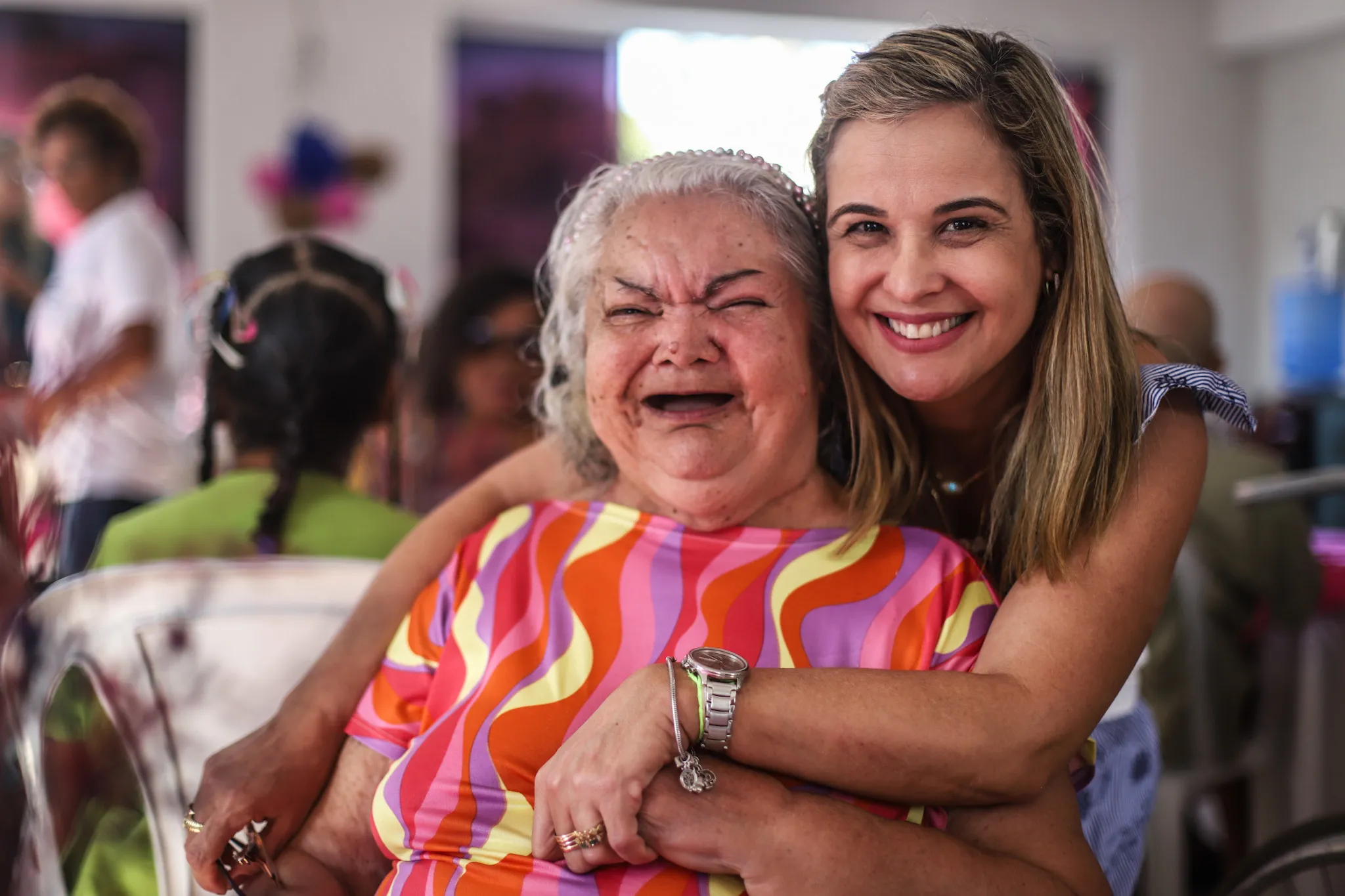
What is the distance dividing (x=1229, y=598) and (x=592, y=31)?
14.5 ft

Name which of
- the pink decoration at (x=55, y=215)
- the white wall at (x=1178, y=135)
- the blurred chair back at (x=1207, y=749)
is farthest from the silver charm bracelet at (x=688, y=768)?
the white wall at (x=1178, y=135)

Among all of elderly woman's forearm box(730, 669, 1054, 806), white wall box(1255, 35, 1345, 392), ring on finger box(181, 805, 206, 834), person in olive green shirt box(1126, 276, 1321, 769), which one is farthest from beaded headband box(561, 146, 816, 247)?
white wall box(1255, 35, 1345, 392)

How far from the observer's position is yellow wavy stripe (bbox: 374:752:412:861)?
1.44 metres

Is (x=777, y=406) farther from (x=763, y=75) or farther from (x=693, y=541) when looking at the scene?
(x=763, y=75)

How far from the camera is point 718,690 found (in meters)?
1.25

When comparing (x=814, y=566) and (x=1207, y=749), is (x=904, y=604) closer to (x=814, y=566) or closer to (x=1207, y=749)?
(x=814, y=566)

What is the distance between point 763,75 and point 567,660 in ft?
17.9

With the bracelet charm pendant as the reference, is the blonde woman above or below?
above

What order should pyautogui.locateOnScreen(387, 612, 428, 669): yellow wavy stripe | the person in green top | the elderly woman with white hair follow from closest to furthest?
the elderly woman with white hair, pyautogui.locateOnScreen(387, 612, 428, 669): yellow wavy stripe, the person in green top

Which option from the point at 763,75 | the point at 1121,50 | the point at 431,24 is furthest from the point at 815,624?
the point at 1121,50

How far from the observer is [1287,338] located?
227 inches

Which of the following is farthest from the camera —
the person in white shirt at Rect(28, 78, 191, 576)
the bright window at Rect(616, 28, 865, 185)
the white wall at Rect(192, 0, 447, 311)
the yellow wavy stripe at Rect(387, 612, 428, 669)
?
the bright window at Rect(616, 28, 865, 185)

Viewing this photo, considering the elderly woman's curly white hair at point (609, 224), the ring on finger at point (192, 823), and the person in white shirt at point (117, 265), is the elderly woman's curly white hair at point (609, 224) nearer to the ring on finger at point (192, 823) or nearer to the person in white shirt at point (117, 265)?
the ring on finger at point (192, 823)

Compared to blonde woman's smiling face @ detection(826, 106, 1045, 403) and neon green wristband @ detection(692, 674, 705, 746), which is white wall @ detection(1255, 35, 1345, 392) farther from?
neon green wristband @ detection(692, 674, 705, 746)
